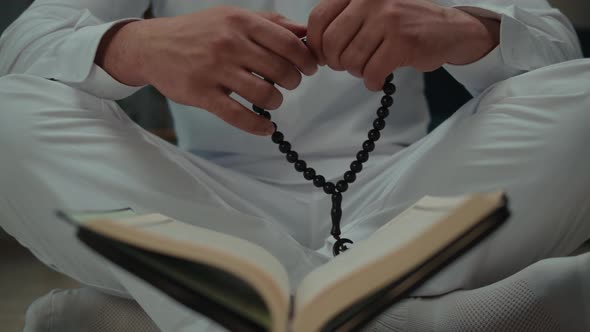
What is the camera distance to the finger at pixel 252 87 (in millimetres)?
695

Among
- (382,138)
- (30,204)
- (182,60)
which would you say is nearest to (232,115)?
(182,60)

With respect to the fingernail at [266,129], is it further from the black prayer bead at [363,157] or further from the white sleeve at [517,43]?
the white sleeve at [517,43]

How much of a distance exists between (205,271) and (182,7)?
719 millimetres

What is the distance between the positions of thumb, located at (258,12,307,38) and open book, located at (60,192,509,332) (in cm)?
30

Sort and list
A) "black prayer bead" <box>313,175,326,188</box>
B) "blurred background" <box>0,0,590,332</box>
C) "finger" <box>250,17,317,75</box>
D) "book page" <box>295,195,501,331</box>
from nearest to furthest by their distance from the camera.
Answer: "book page" <box>295,195,501,331</box>, "finger" <box>250,17,317,75</box>, "black prayer bead" <box>313,175,326,188</box>, "blurred background" <box>0,0,590,332</box>

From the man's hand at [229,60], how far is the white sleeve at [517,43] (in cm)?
22

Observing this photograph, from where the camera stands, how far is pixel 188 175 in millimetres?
805

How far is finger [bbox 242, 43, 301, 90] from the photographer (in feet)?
2.27

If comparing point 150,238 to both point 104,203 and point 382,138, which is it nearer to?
point 104,203

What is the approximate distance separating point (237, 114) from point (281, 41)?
80mm

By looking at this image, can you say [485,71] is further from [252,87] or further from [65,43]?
[65,43]

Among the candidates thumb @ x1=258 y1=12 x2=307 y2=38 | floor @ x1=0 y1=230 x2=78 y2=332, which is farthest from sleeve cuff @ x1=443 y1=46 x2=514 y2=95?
floor @ x1=0 y1=230 x2=78 y2=332

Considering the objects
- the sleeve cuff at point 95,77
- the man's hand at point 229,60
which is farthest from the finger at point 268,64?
the sleeve cuff at point 95,77

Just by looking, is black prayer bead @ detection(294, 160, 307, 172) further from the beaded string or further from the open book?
the open book
